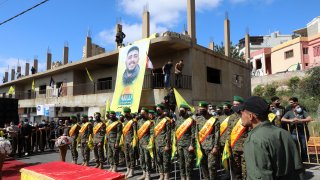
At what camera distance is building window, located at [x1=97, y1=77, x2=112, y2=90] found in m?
Answer: 20.6

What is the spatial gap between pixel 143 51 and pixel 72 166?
383 inches

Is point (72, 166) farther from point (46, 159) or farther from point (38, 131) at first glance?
point (38, 131)

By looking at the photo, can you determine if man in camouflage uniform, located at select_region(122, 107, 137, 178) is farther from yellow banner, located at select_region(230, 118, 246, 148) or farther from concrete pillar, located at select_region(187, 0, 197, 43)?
concrete pillar, located at select_region(187, 0, 197, 43)

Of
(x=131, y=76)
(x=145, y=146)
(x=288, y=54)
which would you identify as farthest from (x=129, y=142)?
(x=288, y=54)

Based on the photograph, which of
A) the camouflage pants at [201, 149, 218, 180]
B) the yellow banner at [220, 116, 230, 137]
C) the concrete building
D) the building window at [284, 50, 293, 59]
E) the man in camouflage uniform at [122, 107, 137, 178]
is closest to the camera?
the camouflage pants at [201, 149, 218, 180]

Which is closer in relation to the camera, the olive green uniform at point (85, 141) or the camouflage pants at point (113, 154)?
the camouflage pants at point (113, 154)

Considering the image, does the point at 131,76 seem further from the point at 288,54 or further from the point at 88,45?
the point at 288,54

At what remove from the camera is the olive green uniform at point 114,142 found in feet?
28.7

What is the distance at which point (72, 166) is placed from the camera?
4820 mm

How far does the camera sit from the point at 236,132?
6020 millimetres

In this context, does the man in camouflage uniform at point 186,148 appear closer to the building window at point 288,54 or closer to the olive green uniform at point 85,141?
the olive green uniform at point 85,141

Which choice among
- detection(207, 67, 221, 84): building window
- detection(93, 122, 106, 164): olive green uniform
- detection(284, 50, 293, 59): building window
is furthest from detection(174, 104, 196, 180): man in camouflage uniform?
detection(284, 50, 293, 59): building window

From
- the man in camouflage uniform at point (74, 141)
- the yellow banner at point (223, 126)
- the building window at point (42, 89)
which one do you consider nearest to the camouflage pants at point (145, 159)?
the yellow banner at point (223, 126)

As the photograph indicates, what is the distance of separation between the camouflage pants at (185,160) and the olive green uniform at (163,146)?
16.6 inches
